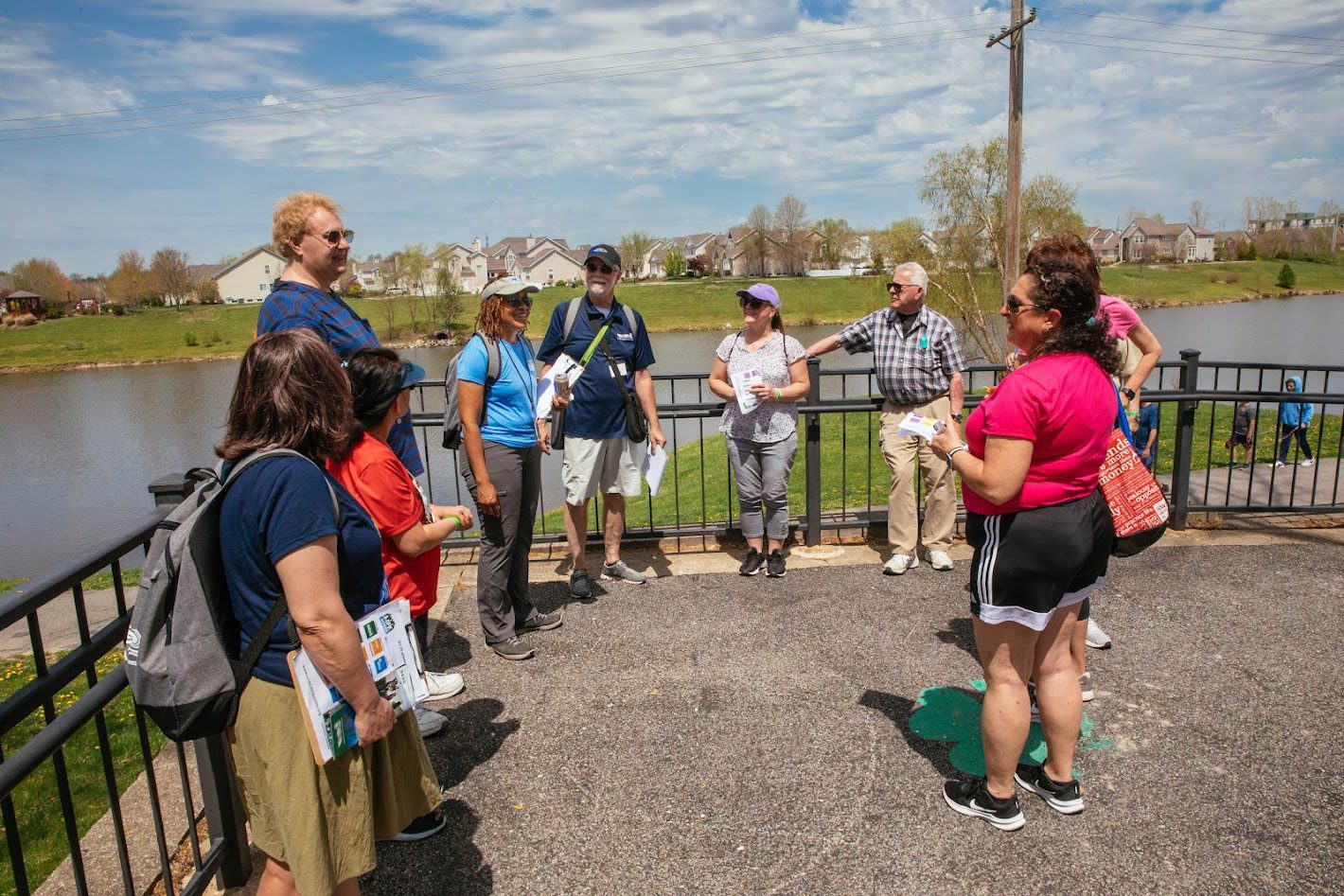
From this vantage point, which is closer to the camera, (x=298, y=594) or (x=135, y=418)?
(x=298, y=594)

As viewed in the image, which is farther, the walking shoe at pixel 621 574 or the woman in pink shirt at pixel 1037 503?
the walking shoe at pixel 621 574

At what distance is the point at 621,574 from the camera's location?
16.5 ft

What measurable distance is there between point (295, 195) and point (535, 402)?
147cm

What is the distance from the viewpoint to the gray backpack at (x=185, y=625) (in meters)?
1.70

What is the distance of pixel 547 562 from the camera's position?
18.0 ft

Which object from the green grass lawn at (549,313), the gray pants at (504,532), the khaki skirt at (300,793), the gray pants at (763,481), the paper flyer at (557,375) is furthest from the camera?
the green grass lawn at (549,313)

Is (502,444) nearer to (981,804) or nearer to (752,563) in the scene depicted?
(752,563)

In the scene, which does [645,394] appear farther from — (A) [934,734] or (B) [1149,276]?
(B) [1149,276]

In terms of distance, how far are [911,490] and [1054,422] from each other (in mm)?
2619

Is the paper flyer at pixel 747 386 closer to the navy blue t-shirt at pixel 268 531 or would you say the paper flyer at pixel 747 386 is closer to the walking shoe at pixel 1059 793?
the walking shoe at pixel 1059 793

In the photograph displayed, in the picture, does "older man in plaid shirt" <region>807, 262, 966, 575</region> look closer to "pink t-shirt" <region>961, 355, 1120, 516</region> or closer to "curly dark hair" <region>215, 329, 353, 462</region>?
"pink t-shirt" <region>961, 355, 1120, 516</region>

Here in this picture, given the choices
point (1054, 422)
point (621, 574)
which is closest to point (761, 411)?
point (621, 574)

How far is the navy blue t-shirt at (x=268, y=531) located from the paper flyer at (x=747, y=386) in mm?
3226

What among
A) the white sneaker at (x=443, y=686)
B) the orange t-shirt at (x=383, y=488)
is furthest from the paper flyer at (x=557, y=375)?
the orange t-shirt at (x=383, y=488)
